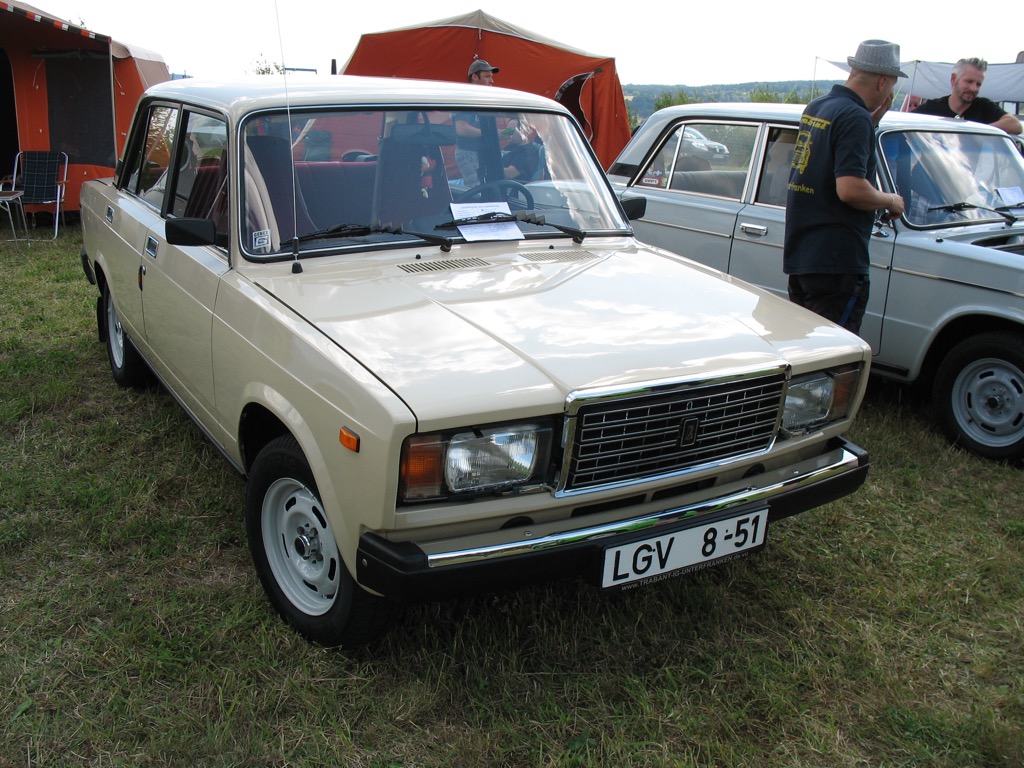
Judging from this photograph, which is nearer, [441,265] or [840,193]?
[441,265]

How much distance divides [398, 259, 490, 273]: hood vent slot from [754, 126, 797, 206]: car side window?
2.66 metres

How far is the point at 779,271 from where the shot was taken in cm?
499

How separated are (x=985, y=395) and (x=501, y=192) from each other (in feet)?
9.20

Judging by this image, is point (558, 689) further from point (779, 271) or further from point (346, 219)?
point (779, 271)

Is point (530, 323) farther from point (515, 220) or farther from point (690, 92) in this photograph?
point (690, 92)

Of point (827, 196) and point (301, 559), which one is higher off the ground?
point (827, 196)

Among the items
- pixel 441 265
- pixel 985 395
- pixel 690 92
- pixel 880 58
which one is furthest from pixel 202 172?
pixel 690 92

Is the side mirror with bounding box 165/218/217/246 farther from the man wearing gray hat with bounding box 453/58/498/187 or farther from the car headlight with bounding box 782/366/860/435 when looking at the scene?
the car headlight with bounding box 782/366/860/435

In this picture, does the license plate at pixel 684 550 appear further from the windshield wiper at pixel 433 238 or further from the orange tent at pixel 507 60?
the orange tent at pixel 507 60

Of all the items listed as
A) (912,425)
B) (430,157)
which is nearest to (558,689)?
(430,157)

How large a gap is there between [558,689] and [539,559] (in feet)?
1.97

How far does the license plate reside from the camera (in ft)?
7.75

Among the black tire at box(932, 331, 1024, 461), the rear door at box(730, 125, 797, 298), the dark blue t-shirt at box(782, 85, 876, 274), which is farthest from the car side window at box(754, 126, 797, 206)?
the black tire at box(932, 331, 1024, 461)

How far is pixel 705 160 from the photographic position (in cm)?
557
